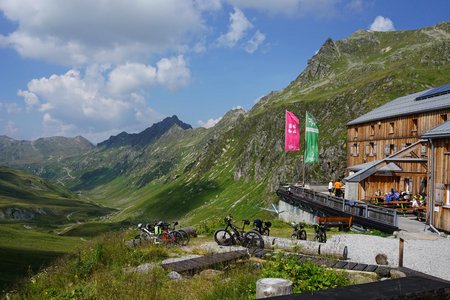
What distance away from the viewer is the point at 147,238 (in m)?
20.7

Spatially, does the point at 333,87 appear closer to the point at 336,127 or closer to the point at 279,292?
the point at 336,127

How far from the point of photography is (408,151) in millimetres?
39781

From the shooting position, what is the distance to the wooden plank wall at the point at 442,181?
2673 centimetres

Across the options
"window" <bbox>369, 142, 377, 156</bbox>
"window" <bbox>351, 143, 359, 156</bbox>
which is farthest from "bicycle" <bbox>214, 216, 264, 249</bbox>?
"window" <bbox>351, 143, 359, 156</bbox>

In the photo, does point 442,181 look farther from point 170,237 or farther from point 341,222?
point 170,237

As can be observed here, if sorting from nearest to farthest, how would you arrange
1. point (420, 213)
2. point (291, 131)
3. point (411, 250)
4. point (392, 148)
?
point (411, 250)
point (420, 213)
point (291, 131)
point (392, 148)

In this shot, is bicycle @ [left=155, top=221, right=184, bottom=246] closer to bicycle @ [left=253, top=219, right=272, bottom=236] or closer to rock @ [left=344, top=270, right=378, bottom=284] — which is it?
bicycle @ [left=253, top=219, right=272, bottom=236]

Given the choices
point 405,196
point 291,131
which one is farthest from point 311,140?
point 405,196

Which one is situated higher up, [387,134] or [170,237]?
[387,134]

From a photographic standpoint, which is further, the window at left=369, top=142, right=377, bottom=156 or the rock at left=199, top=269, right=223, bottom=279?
the window at left=369, top=142, right=377, bottom=156

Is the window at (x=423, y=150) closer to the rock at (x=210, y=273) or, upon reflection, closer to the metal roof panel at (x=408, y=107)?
the metal roof panel at (x=408, y=107)

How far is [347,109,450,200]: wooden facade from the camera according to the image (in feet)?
133

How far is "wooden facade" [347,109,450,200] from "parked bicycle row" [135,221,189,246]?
21.3m

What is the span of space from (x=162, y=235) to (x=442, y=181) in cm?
1876
